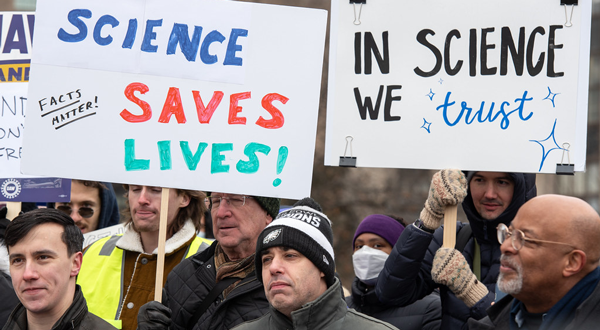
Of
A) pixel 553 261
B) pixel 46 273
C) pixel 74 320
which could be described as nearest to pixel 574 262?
pixel 553 261

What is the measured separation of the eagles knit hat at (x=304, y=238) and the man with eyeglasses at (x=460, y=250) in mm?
488

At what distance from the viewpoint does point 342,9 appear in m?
4.37

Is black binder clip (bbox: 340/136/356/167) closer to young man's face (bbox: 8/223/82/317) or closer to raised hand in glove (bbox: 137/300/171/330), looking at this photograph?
raised hand in glove (bbox: 137/300/171/330)

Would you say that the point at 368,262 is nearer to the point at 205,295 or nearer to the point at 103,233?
the point at 205,295

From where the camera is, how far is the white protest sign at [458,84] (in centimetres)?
404

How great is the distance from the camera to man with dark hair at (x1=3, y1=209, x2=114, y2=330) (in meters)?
3.93

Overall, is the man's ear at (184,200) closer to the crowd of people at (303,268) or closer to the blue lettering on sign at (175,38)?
the crowd of people at (303,268)

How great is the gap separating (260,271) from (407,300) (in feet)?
2.86

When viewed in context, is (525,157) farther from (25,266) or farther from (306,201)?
(25,266)

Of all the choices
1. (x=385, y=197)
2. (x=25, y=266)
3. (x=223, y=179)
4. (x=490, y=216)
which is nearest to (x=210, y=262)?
(x=223, y=179)

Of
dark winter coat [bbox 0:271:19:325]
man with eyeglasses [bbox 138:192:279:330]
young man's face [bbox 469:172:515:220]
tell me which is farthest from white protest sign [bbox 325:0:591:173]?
dark winter coat [bbox 0:271:19:325]

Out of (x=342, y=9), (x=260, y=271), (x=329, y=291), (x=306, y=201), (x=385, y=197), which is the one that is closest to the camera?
(x=329, y=291)

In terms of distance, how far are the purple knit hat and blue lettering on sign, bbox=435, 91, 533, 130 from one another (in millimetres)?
1291

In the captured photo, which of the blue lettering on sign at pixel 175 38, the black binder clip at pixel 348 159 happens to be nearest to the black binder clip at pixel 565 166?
the black binder clip at pixel 348 159
